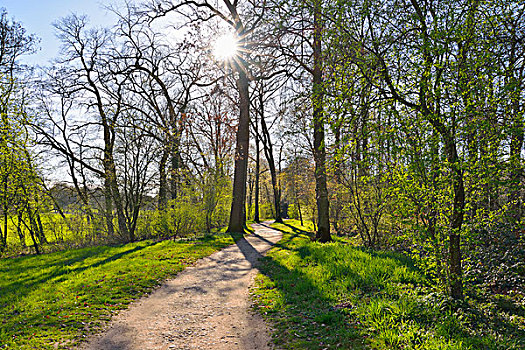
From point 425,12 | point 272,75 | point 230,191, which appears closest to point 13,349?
point 425,12

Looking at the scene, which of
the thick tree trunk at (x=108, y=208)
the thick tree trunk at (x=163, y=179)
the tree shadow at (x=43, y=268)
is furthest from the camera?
the thick tree trunk at (x=163, y=179)

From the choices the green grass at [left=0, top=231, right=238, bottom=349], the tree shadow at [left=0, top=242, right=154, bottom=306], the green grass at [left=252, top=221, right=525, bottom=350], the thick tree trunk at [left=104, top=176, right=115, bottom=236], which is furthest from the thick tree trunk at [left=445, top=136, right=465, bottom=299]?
the thick tree trunk at [left=104, top=176, right=115, bottom=236]

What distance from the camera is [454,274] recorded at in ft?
13.9

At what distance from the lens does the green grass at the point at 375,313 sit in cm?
351

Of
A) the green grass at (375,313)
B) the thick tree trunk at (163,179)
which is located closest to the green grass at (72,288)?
the green grass at (375,313)

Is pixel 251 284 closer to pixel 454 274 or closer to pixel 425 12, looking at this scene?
pixel 454 274

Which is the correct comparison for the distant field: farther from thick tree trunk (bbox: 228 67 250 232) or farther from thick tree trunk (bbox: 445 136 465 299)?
thick tree trunk (bbox: 445 136 465 299)

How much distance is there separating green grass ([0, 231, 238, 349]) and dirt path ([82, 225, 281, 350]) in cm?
41

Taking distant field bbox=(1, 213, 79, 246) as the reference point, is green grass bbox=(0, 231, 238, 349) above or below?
below

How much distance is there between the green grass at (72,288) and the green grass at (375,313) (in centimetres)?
279

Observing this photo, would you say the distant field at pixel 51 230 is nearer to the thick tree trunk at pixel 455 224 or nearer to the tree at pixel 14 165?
the tree at pixel 14 165

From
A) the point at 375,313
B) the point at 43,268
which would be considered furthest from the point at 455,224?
the point at 43,268

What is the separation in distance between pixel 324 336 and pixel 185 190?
35.7ft

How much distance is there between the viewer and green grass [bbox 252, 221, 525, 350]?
3.51 m
